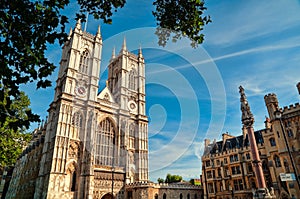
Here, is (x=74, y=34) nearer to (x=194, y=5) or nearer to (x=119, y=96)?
(x=119, y=96)

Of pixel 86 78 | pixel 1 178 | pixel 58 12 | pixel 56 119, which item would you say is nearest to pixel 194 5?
pixel 58 12

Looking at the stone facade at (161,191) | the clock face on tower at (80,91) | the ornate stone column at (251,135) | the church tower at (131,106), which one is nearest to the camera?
the ornate stone column at (251,135)

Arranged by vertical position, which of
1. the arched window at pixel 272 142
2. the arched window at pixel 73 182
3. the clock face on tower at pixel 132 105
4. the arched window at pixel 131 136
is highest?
the clock face on tower at pixel 132 105

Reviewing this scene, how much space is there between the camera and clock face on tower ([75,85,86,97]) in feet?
110

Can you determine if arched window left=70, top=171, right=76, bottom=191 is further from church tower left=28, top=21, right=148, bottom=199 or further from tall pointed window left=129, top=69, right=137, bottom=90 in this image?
tall pointed window left=129, top=69, right=137, bottom=90

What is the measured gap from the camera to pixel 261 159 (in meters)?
28.4

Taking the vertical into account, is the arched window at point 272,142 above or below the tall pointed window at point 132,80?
below

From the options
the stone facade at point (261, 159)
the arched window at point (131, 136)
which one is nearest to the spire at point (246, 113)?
the stone facade at point (261, 159)

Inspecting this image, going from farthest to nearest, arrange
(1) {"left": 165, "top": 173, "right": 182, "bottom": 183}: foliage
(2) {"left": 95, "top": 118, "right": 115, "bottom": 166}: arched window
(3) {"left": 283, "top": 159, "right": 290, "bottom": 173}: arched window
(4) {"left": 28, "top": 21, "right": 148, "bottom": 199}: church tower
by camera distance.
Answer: (1) {"left": 165, "top": 173, "right": 182, "bottom": 183}: foliage < (2) {"left": 95, "top": 118, "right": 115, "bottom": 166}: arched window < (4) {"left": 28, "top": 21, "right": 148, "bottom": 199}: church tower < (3) {"left": 283, "top": 159, "right": 290, "bottom": 173}: arched window

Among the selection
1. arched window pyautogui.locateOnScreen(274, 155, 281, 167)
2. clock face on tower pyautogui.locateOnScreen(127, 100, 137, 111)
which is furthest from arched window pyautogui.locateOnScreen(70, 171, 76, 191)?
arched window pyautogui.locateOnScreen(274, 155, 281, 167)

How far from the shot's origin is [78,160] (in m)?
30.0

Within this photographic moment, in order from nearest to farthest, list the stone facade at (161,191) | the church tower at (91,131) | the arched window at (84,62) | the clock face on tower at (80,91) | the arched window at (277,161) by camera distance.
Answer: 1. the arched window at (277,161)
2. the church tower at (91,131)
3. the stone facade at (161,191)
4. the clock face on tower at (80,91)
5. the arched window at (84,62)

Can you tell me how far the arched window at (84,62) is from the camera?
36719mm

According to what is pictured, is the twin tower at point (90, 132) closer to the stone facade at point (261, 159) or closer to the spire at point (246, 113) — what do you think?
the stone facade at point (261, 159)
